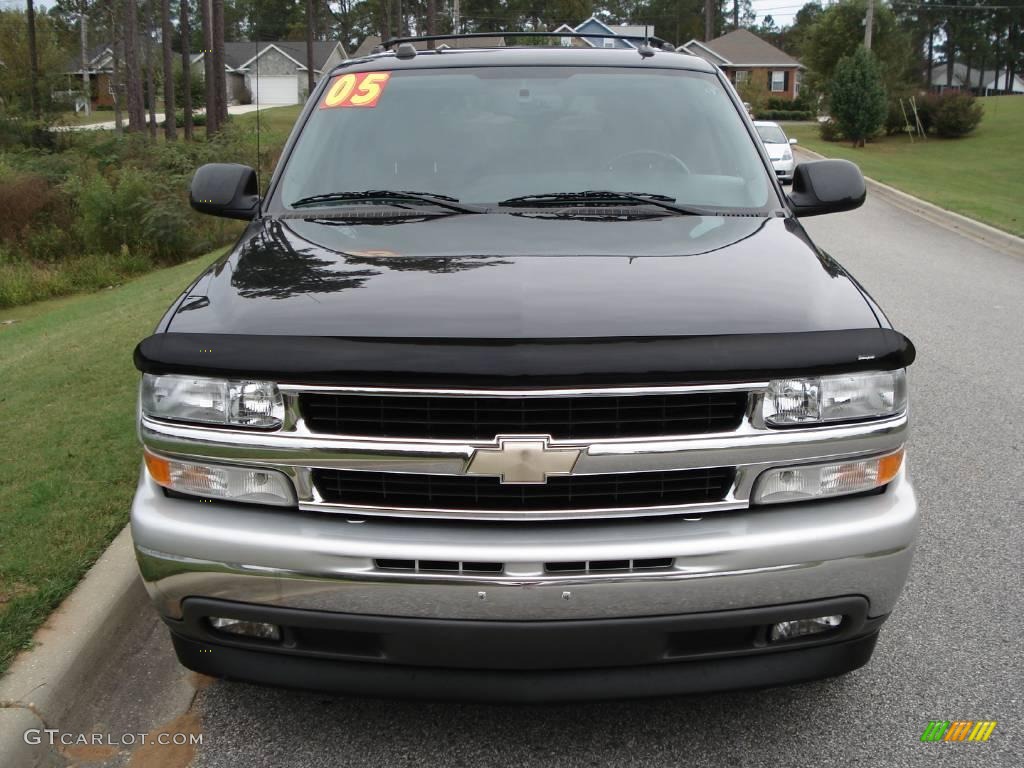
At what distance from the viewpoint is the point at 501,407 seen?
253 centimetres

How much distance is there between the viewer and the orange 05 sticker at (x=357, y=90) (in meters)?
4.32

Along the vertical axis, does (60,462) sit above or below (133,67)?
below

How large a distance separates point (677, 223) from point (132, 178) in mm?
18425

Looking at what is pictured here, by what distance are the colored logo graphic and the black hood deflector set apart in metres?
1.18

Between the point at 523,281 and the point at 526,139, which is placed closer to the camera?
the point at 523,281

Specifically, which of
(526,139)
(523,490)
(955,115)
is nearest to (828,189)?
(526,139)

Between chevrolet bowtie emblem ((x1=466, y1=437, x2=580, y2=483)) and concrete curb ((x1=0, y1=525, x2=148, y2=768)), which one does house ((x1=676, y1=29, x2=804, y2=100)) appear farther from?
chevrolet bowtie emblem ((x1=466, y1=437, x2=580, y2=483))

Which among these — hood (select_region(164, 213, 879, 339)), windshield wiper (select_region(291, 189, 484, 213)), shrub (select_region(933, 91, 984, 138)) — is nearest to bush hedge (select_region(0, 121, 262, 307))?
windshield wiper (select_region(291, 189, 484, 213))

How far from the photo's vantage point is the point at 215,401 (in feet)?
8.63

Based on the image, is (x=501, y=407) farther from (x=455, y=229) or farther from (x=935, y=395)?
(x=935, y=395)

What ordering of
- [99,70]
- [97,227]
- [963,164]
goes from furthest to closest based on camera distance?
1. [99,70]
2. [963,164]
3. [97,227]

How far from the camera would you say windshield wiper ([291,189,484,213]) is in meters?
3.74

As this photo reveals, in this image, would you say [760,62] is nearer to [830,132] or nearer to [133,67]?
[830,132]

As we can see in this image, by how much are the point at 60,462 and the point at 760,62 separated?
3395 inches
